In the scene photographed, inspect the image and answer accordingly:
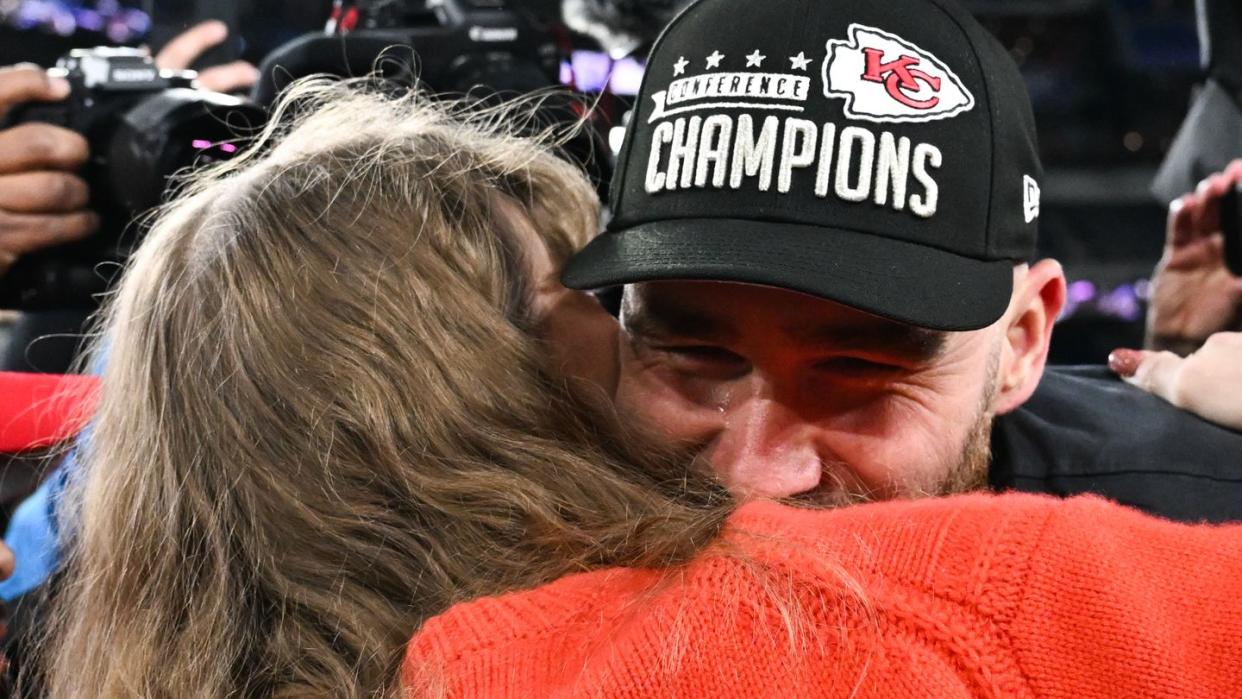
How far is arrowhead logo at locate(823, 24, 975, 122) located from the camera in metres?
0.86

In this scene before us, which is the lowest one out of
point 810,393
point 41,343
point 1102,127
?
point 1102,127

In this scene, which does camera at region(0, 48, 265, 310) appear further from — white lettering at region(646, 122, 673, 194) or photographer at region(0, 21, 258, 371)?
white lettering at region(646, 122, 673, 194)

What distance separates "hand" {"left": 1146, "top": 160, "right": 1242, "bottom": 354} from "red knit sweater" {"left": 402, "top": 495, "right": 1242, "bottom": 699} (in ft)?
2.62

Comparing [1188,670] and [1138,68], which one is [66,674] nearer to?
[1188,670]

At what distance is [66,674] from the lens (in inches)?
37.8

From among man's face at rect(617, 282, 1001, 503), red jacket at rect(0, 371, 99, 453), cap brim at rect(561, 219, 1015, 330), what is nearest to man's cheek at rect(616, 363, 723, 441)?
man's face at rect(617, 282, 1001, 503)

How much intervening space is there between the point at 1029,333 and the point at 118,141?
2.97ft

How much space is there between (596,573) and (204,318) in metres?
0.37

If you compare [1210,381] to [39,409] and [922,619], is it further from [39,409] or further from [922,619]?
[39,409]

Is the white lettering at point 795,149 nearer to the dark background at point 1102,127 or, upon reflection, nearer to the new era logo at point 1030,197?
the new era logo at point 1030,197

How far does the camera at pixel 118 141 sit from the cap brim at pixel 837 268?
550mm

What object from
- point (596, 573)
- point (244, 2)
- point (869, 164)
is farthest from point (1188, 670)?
point (244, 2)

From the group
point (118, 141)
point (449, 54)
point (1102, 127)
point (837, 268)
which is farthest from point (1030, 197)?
point (1102, 127)

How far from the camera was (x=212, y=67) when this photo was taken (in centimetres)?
171
